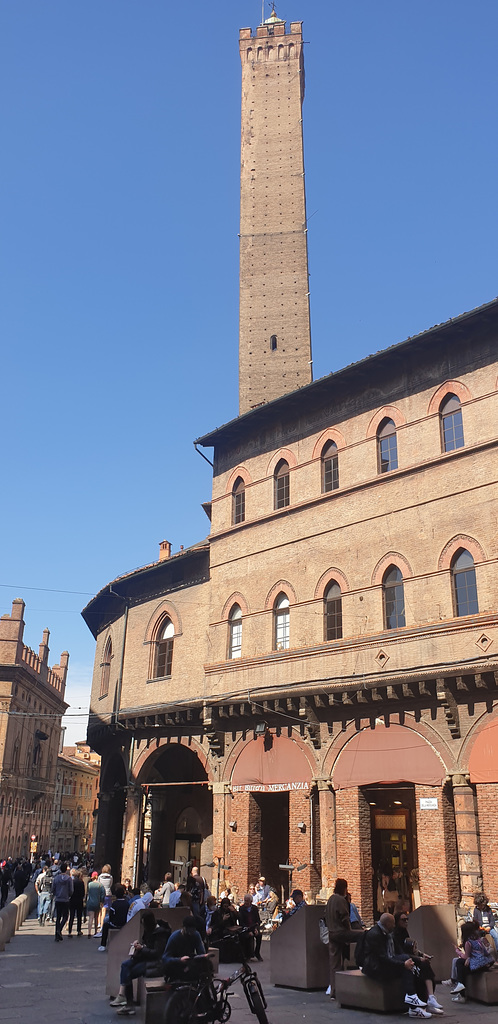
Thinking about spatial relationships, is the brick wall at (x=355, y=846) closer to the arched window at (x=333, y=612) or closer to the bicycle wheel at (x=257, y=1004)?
the arched window at (x=333, y=612)

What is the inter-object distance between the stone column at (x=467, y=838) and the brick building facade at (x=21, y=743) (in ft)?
95.3

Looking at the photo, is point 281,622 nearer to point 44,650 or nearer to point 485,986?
→ point 485,986

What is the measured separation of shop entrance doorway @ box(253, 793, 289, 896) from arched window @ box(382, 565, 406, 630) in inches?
270

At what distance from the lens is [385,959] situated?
32.1 feet

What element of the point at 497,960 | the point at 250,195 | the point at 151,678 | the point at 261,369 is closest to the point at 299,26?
the point at 250,195

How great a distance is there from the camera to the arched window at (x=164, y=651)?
27.5 m

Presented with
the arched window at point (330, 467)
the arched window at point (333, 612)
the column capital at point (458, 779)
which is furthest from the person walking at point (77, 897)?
the arched window at point (330, 467)

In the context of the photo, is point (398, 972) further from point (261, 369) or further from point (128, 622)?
point (261, 369)

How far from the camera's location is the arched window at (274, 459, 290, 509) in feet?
79.2

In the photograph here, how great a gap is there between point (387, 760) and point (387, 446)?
792 cm

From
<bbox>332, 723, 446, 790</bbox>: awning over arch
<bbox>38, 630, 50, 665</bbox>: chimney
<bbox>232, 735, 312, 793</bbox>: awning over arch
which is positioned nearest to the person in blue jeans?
<bbox>332, 723, 446, 790</bbox>: awning over arch

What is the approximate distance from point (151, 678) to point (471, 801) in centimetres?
1325

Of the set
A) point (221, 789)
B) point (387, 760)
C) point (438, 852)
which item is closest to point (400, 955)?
point (438, 852)

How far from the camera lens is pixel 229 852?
22.7 m
